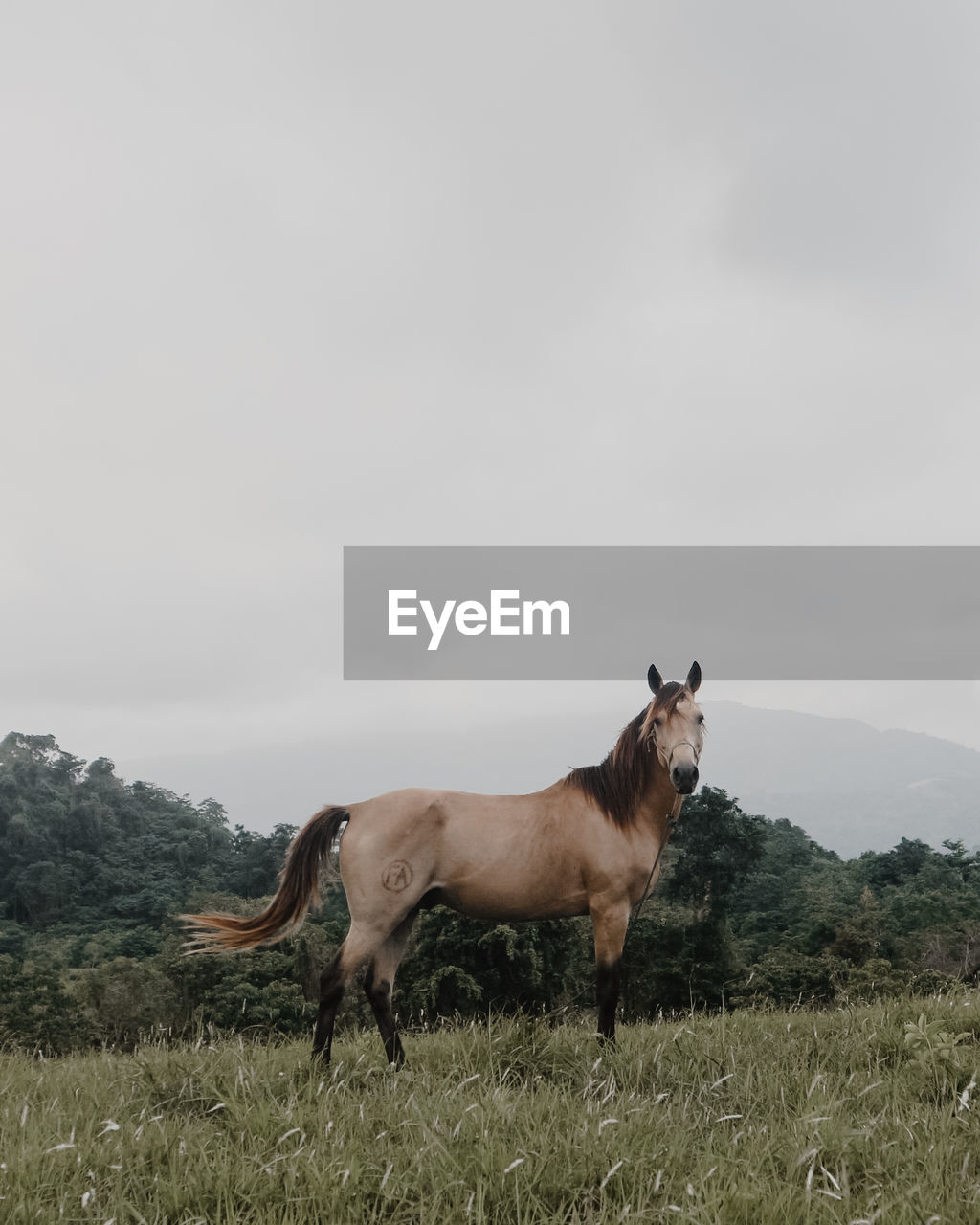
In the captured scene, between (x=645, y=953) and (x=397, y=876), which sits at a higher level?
(x=397, y=876)

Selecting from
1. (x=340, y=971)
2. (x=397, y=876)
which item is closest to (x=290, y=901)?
(x=340, y=971)

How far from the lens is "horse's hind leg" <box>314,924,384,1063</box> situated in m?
6.21

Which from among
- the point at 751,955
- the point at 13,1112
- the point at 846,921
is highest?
the point at 13,1112

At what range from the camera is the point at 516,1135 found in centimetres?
402

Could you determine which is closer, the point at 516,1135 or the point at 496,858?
the point at 516,1135

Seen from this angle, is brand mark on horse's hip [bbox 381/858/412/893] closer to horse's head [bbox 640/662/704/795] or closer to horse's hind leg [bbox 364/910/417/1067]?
horse's hind leg [bbox 364/910/417/1067]

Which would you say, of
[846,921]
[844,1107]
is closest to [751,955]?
[846,921]

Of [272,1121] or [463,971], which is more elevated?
[272,1121]

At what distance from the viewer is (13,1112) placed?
15.9 feet

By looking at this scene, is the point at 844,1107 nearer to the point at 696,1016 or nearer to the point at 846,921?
the point at 696,1016

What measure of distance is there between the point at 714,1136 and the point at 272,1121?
2185 mm

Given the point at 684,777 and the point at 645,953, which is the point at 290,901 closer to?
the point at 684,777

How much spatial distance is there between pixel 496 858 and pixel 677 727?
5.52 ft

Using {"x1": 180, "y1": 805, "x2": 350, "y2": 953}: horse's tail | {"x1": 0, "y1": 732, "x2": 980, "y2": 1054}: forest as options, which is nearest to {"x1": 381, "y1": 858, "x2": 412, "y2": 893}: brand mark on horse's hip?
{"x1": 180, "y1": 805, "x2": 350, "y2": 953}: horse's tail
